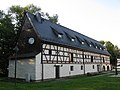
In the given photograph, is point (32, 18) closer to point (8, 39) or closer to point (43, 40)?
point (43, 40)

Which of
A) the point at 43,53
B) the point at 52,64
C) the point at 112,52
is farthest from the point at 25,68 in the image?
the point at 112,52

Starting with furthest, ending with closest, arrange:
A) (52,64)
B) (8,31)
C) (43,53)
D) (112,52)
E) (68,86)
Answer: (112,52) < (8,31) < (52,64) < (43,53) < (68,86)

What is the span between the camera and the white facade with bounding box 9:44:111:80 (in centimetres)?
2541

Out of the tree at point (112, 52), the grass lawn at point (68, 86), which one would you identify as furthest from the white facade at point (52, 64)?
the tree at point (112, 52)

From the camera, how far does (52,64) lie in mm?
27875

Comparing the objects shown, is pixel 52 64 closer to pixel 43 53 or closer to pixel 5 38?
pixel 43 53

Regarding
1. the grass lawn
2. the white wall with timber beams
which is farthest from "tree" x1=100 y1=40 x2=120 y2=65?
the grass lawn

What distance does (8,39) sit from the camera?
35.1m

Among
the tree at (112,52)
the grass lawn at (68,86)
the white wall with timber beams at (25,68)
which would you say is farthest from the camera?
the tree at (112,52)

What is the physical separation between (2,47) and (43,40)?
39.5ft

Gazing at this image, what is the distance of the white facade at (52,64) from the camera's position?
83.4 feet

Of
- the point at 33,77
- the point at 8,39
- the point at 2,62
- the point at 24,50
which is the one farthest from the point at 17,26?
the point at 33,77

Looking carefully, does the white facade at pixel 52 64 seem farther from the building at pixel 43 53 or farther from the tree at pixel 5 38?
the tree at pixel 5 38

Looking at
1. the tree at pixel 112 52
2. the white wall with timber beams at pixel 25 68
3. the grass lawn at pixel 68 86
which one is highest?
the tree at pixel 112 52
